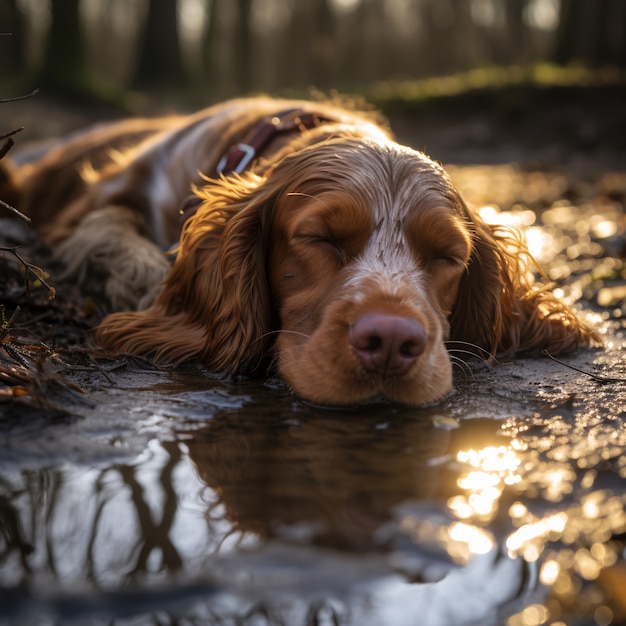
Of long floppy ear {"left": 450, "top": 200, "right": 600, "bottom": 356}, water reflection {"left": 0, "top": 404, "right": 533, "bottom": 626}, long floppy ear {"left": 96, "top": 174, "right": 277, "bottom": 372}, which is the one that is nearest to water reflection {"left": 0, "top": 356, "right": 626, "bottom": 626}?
water reflection {"left": 0, "top": 404, "right": 533, "bottom": 626}

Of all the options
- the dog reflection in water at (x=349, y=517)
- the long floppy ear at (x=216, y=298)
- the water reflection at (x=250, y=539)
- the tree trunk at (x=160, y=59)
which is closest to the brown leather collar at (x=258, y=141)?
the long floppy ear at (x=216, y=298)

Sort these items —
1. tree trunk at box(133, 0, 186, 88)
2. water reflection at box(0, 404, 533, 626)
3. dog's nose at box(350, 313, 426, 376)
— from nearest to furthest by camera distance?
water reflection at box(0, 404, 533, 626) < dog's nose at box(350, 313, 426, 376) < tree trunk at box(133, 0, 186, 88)

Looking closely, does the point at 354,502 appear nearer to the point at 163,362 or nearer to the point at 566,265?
the point at 163,362

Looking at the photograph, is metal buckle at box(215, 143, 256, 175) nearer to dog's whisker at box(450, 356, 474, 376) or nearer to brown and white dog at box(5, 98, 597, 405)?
brown and white dog at box(5, 98, 597, 405)

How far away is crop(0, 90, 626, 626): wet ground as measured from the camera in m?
1.47

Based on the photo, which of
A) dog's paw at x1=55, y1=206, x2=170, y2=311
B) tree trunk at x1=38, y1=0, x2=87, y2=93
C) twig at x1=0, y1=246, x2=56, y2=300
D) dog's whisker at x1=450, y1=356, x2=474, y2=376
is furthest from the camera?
tree trunk at x1=38, y1=0, x2=87, y2=93

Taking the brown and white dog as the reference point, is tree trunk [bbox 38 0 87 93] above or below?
above

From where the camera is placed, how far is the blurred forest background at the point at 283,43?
1777 cm

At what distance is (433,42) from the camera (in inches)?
1713

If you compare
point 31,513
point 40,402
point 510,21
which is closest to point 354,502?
point 31,513

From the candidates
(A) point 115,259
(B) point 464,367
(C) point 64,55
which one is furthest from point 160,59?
(B) point 464,367

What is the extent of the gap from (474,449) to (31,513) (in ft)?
3.39

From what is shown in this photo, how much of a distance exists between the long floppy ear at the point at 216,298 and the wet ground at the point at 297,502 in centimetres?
27

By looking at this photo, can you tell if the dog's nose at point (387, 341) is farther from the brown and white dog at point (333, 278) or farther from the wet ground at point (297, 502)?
the wet ground at point (297, 502)
